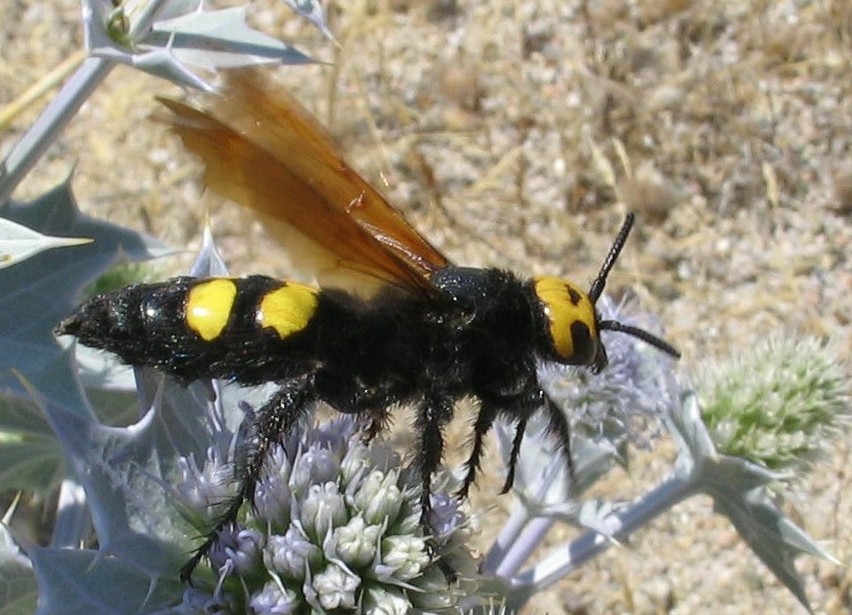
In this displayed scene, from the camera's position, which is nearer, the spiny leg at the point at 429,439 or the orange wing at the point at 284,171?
the orange wing at the point at 284,171

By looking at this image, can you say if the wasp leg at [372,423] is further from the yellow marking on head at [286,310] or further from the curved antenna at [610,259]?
the curved antenna at [610,259]

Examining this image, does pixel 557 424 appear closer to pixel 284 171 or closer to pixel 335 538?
pixel 335 538

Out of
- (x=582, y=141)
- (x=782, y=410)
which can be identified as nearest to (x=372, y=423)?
(x=782, y=410)

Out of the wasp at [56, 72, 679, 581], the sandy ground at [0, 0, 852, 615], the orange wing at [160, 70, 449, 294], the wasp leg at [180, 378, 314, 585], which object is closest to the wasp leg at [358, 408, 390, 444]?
the wasp at [56, 72, 679, 581]

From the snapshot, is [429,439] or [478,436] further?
[478,436]

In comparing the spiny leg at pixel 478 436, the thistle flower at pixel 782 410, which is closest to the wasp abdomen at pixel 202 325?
the spiny leg at pixel 478 436

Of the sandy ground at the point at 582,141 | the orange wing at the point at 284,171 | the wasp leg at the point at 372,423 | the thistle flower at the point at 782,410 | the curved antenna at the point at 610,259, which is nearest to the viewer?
the orange wing at the point at 284,171
